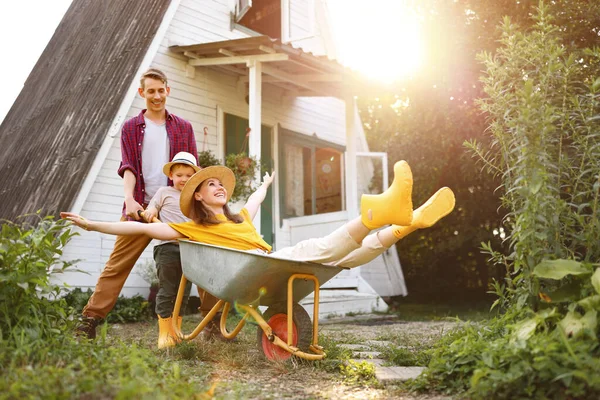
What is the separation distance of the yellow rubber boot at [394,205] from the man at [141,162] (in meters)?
1.64

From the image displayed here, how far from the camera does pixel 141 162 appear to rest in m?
4.58

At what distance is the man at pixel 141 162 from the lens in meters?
4.36

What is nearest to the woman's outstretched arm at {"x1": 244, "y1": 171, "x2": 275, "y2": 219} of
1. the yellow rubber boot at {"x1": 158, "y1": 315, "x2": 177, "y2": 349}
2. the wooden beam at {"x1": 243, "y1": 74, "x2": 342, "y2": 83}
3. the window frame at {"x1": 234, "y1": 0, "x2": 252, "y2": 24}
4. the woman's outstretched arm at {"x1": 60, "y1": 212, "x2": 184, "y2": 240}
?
the woman's outstretched arm at {"x1": 60, "y1": 212, "x2": 184, "y2": 240}

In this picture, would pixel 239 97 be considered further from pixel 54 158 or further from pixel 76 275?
pixel 76 275

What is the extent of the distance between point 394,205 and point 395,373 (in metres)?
0.88

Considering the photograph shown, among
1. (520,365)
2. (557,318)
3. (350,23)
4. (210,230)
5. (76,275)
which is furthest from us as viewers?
(350,23)

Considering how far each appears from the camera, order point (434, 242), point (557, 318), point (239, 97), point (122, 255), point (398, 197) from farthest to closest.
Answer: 1. point (434, 242)
2. point (239, 97)
3. point (122, 255)
4. point (398, 197)
5. point (557, 318)

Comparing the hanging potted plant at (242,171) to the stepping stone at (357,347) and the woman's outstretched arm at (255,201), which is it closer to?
the woman's outstretched arm at (255,201)

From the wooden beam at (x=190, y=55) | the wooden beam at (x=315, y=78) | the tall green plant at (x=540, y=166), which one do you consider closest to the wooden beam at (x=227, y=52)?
the wooden beam at (x=190, y=55)

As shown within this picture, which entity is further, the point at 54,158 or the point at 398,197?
the point at 54,158

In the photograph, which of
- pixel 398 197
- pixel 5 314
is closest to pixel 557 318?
pixel 398 197

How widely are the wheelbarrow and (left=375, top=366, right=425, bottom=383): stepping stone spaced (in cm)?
37

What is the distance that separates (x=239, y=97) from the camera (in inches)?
363

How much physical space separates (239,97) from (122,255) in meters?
5.18
